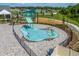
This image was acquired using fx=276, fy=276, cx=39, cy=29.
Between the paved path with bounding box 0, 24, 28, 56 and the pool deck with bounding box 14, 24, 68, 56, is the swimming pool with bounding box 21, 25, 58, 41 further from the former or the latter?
the paved path with bounding box 0, 24, 28, 56

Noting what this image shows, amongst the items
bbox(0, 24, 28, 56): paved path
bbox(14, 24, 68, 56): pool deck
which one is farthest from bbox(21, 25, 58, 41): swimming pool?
bbox(0, 24, 28, 56): paved path

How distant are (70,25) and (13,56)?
1.08 metres

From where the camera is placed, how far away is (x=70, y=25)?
4.61 m

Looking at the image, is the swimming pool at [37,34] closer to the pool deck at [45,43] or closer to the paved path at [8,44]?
the pool deck at [45,43]

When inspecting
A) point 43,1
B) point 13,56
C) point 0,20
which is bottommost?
point 13,56

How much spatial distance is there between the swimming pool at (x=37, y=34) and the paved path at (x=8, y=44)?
23 cm

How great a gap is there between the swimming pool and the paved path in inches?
9.0

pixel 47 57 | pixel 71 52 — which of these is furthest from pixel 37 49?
pixel 71 52

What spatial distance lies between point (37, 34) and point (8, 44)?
51cm

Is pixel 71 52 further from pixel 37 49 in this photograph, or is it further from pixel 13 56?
pixel 13 56

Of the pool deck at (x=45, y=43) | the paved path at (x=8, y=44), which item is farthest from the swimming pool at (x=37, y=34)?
the paved path at (x=8, y=44)

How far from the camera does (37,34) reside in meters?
4.62

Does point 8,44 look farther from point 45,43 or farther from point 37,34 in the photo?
point 45,43

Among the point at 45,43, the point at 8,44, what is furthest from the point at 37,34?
the point at 8,44
